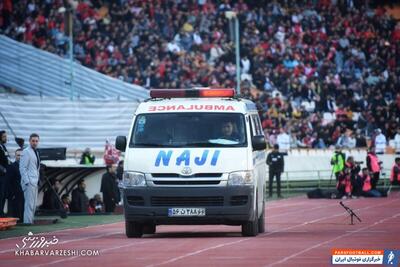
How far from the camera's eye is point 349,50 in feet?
183

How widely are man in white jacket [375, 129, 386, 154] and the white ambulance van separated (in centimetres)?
2544

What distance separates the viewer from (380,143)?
49938mm

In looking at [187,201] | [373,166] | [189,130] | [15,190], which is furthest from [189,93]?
[373,166]

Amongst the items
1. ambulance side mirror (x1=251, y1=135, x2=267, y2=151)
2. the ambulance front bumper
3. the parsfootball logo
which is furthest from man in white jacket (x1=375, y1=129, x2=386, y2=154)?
the parsfootball logo

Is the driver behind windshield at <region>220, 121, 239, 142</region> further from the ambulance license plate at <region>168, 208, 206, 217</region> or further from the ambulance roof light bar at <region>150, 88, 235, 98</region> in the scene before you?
the ambulance license plate at <region>168, 208, 206, 217</region>

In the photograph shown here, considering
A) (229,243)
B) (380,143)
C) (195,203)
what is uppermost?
(380,143)

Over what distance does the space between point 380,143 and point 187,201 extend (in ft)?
87.8

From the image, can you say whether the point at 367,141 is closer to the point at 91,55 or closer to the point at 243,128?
the point at 91,55

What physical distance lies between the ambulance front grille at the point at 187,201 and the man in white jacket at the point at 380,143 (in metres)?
26.3

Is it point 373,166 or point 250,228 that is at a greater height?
Answer: point 373,166

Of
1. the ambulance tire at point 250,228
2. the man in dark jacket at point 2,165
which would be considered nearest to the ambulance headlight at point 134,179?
the ambulance tire at point 250,228

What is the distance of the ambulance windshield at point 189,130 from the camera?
24375 millimetres

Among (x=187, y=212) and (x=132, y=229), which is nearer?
(x=187, y=212)

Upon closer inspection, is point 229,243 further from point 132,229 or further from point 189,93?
point 189,93
